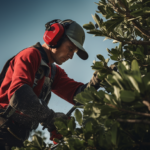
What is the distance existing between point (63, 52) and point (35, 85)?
0.85 m

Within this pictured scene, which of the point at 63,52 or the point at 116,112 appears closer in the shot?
the point at 116,112

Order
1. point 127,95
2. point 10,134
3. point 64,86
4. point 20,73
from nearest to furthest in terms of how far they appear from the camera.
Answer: point 127,95 → point 20,73 → point 10,134 → point 64,86

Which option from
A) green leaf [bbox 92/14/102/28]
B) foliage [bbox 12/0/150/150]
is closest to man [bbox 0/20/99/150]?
foliage [bbox 12/0/150/150]

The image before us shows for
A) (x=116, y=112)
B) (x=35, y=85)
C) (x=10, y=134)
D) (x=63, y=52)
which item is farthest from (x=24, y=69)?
(x=116, y=112)

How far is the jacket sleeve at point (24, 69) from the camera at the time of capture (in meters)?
1.96

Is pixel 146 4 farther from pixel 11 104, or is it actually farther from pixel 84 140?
pixel 11 104

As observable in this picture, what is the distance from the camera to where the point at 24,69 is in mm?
2131

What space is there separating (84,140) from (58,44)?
7.53 ft

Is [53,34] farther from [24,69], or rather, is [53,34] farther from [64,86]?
[64,86]

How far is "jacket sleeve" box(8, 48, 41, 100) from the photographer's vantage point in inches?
77.3

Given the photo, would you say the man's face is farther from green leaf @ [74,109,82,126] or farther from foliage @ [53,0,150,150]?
green leaf @ [74,109,82,126]

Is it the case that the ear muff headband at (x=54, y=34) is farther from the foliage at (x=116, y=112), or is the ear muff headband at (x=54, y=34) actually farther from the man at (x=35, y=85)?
the foliage at (x=116, y=112)

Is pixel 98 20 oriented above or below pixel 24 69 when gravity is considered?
above

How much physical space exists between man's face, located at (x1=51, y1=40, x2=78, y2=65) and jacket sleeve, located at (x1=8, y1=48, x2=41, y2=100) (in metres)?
0.60
